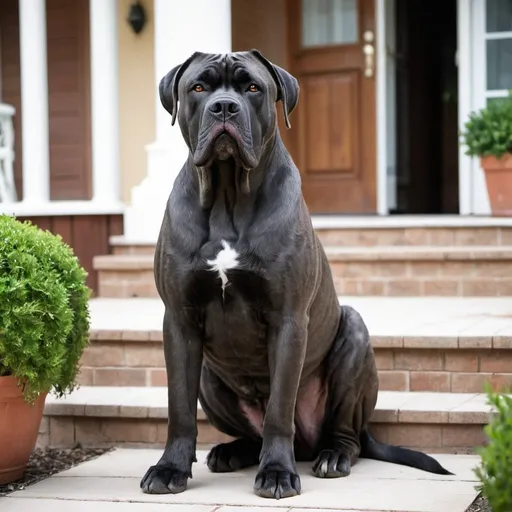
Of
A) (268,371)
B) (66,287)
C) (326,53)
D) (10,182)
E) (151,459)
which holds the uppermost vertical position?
(326,53)

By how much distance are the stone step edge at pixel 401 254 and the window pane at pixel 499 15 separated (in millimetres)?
2181

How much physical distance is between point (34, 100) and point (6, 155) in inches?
23.9

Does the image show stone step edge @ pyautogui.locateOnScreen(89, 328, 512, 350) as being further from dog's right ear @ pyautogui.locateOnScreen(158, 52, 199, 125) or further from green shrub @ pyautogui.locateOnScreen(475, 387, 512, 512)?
green shrub @ pyautogui.locateOnScreen(475, 387, 512, 512)

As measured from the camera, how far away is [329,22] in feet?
26.5

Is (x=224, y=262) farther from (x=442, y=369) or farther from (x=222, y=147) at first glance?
(x=442, y=369)

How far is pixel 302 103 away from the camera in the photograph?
810 cm

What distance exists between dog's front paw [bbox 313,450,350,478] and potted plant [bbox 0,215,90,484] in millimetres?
910

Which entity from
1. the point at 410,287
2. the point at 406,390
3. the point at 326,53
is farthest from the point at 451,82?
the point at 406,390

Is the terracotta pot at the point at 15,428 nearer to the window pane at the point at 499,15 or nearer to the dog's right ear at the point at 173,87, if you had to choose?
the dog's right ear at the point at 173,87

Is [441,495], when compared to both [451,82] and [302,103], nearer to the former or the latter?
[302,103]

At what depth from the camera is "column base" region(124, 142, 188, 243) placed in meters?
6.52

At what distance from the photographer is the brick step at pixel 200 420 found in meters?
3.76

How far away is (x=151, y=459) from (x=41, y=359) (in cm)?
70

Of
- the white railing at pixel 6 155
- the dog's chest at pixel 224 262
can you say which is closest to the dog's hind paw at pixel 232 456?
the dog's chest at pixel 224 262
